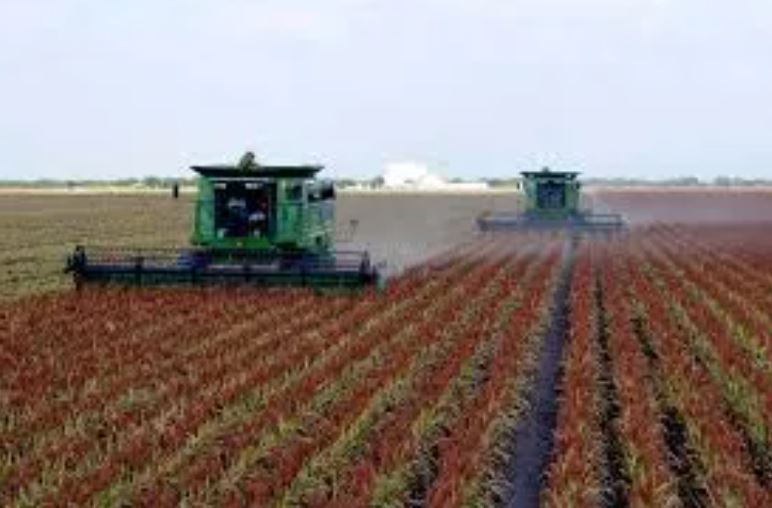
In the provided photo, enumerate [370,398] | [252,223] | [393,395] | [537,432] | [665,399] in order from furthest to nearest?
[252,223] < [665,399] < [393,395] < [370,398] < [537,432]

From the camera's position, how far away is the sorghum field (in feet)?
34.2

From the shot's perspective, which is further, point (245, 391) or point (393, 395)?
point (245, 391)

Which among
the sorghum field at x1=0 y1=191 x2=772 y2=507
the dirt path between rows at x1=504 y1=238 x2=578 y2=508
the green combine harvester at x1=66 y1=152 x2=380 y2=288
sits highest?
the green combine harvester at x1=66 y1=152 x2=380 y2=288

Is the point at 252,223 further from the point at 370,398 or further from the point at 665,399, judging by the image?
the point at 665,399

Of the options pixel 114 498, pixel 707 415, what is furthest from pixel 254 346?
pixel 114 498

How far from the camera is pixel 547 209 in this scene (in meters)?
55.7

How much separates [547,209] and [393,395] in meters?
42.1

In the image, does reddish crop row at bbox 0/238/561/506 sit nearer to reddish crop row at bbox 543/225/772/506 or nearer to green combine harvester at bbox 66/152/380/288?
reddish crop row at bbox 543/225/772/506

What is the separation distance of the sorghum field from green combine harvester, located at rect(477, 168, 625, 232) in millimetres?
25583

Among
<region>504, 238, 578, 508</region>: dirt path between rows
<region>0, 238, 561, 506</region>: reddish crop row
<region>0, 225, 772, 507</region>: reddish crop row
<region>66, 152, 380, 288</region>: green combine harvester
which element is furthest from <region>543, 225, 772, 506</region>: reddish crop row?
<region>66, 152, 380, 288</region>: green combine harvester

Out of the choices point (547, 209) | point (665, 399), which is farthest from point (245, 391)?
point (547, 209)

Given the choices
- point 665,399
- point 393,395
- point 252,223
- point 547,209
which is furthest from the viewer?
point 547,209

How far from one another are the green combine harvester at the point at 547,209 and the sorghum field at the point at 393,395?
2558 cm

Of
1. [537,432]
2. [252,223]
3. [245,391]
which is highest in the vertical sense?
[252,223]
